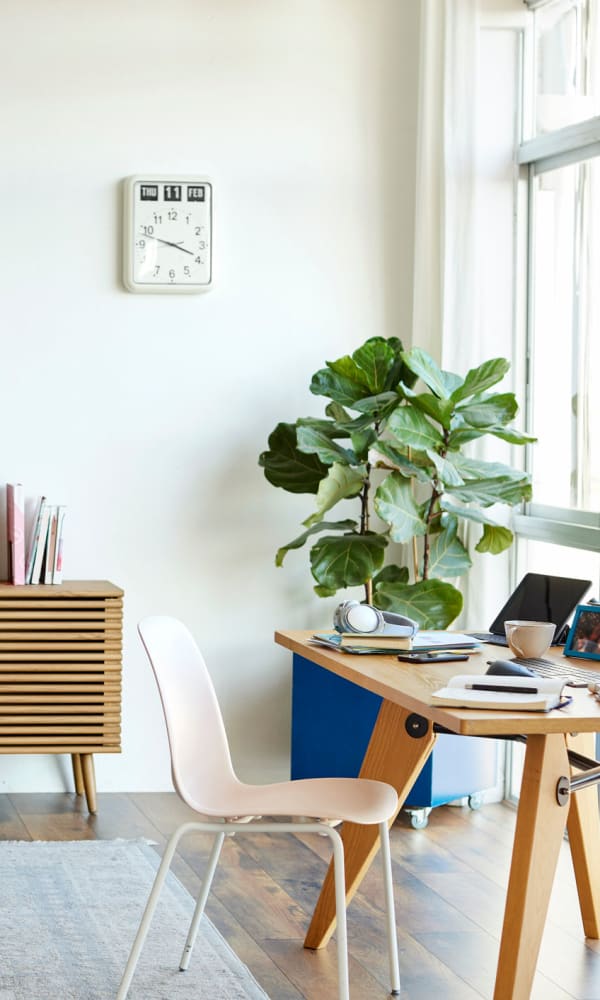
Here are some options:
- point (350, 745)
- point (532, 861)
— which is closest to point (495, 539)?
point (350, 745)

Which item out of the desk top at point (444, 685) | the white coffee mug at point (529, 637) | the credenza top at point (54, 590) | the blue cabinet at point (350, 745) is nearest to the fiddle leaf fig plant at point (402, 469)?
the blue cabinet at point (350, 745)

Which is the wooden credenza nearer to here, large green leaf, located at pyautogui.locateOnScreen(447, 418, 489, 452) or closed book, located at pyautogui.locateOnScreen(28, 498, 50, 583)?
closed book, located at pyautogui.locateOnScreen(28, 498, 50, 583)

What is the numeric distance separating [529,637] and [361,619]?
1.20 ft

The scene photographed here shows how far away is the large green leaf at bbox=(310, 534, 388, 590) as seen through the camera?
394 cm

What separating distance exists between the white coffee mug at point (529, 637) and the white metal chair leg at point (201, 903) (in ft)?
2.39

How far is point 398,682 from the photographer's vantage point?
2383 mm

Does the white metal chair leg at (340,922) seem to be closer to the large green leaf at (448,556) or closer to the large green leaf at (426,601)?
the large green leaf at (426,601)

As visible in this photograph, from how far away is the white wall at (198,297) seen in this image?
4285 mm

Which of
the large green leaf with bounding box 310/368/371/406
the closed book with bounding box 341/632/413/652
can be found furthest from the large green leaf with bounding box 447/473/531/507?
the closed book with bounding box 341/632/413/652

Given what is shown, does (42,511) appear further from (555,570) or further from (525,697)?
(525,697)

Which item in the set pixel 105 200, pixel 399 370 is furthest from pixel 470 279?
pixel 105 200

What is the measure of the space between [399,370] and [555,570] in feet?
2.77

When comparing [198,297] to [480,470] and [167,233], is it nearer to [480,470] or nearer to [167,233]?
[167,233]

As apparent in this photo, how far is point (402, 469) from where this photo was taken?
13.0ft
